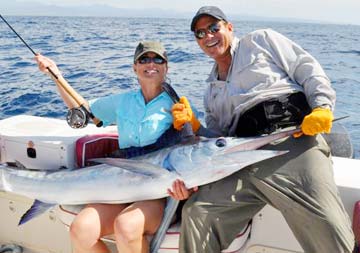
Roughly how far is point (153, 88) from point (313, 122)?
1070mm

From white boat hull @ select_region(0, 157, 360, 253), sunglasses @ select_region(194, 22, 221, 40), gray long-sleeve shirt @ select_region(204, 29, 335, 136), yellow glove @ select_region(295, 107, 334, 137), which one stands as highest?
sunglasses @ select_region(194, 22, 221, 40)

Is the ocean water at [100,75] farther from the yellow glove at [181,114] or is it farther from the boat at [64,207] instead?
the yellow glove at [181,114]

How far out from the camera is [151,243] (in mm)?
2318

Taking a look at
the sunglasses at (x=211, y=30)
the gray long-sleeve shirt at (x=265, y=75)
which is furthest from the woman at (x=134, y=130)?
the gray long-sleeve shirt at (x=265, y=75)

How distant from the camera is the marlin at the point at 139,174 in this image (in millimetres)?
2221

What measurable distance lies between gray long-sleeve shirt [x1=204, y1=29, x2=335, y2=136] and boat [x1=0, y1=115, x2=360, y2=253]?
1.79ft

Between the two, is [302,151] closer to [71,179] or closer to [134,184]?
[134,184]

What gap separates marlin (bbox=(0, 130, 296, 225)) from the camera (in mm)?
2221

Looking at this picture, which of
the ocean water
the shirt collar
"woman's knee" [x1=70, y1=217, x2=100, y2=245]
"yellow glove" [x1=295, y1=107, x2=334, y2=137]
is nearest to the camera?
"yellow glove" [x1=295, y1=107, x2=334, y2=137]

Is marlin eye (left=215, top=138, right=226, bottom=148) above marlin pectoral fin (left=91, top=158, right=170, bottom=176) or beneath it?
above

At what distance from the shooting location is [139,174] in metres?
2.40

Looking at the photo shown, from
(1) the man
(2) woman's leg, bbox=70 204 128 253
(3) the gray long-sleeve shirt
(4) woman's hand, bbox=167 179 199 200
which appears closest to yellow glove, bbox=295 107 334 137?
(1) the man

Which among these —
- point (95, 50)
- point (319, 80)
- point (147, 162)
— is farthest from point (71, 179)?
point (95, 50)

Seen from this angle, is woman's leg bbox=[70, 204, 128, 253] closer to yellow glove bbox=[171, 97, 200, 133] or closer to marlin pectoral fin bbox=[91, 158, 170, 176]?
marlin pectoral fin bbox=[91, 158, 170, 176]
